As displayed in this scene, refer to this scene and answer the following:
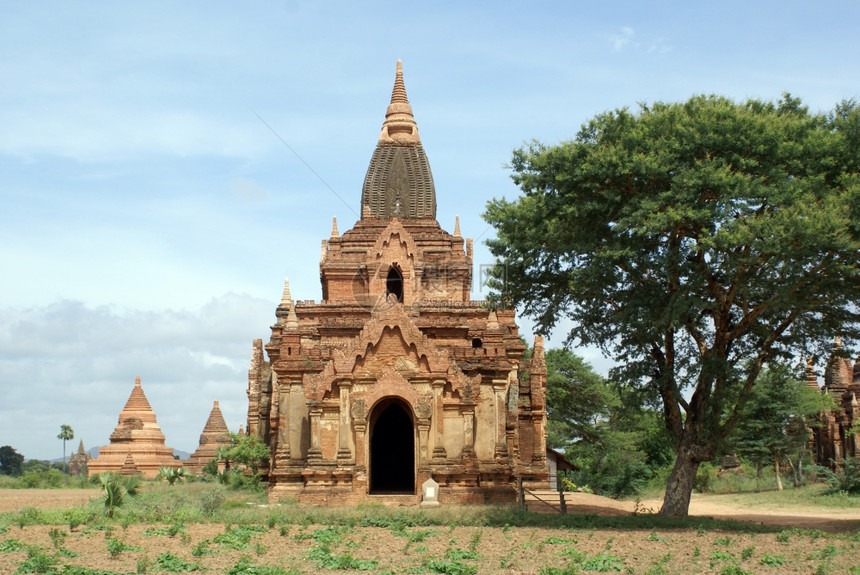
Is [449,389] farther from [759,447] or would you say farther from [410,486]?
[759,447]

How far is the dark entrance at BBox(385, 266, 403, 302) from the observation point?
119ft

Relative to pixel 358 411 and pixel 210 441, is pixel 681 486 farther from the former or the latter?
pixel 210 441

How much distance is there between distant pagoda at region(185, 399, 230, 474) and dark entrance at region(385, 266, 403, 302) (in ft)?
63.9

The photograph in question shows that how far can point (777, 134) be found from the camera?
2241cm

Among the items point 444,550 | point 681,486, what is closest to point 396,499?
point 681,486

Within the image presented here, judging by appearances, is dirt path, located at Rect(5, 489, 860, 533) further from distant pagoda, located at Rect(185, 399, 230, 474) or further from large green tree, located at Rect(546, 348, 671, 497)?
distant pagoda, located at Rect(185, 399, 230, 474)

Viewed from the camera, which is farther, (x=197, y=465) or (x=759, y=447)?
(x=197, y=465)

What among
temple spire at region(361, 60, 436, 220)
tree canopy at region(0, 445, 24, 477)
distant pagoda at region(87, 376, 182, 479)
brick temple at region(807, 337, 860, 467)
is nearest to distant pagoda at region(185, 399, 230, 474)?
distant pagoda at region(87, 376, 182, 479)

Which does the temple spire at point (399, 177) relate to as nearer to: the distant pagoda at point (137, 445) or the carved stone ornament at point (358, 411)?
the carved stone ornament at point (358, 411)

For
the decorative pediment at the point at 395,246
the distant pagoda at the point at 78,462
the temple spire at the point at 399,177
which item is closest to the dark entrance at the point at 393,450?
the decorative pediment at the point at 395,246

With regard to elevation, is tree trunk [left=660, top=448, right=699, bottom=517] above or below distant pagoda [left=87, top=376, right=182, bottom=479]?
below

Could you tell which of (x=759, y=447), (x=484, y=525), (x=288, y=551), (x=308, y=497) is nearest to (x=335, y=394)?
(x=308, y=497)

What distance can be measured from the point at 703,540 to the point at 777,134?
9.05 m

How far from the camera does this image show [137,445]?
169 ft
